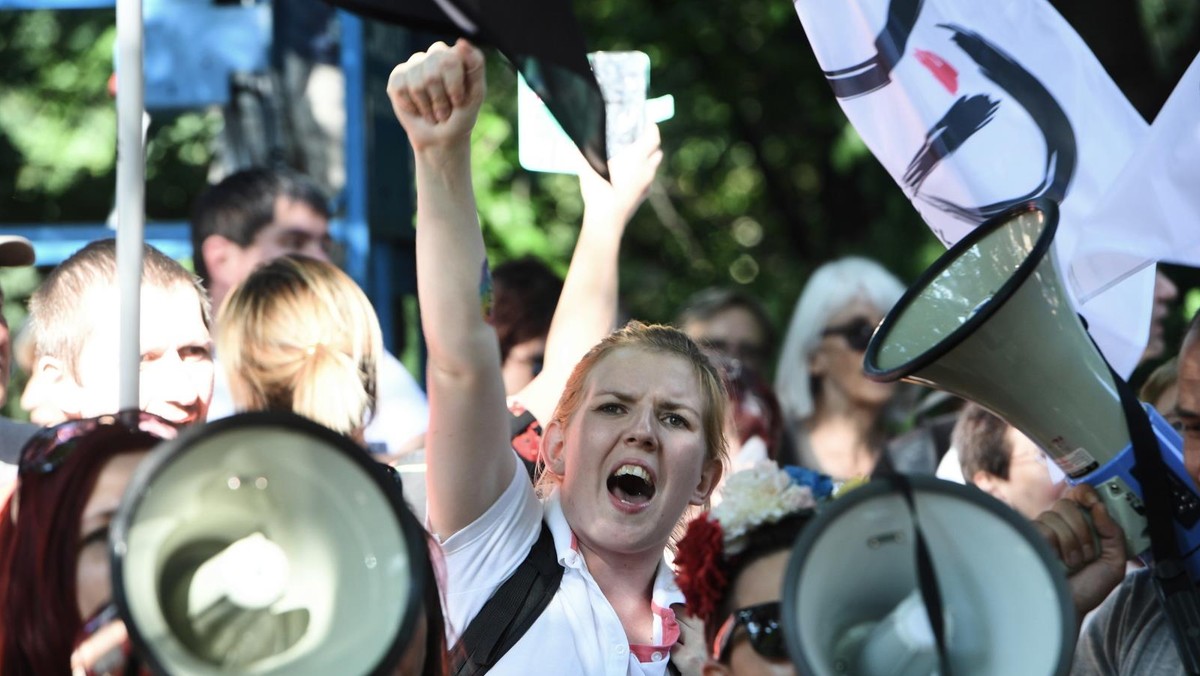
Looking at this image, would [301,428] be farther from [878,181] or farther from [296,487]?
[878,181]

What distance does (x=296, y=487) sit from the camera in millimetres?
1655

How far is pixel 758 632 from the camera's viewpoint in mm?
2137

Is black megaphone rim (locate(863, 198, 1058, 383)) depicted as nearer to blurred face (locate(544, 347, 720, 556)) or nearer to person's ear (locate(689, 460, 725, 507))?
blurred face (locate(544, 347, 720, 556))

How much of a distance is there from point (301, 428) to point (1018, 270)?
115 cm

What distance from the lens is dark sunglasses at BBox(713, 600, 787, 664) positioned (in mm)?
2119

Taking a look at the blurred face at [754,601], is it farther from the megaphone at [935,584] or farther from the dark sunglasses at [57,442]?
the dark sunglasses at [57,442]

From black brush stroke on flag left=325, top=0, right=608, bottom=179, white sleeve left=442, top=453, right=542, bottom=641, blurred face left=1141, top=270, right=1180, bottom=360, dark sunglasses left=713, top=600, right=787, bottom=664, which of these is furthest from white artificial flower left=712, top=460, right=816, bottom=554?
blurred face left=1141, top=270, right=1180, bottom=360

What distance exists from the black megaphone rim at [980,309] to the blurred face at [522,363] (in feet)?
6.03

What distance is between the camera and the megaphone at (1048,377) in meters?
2.28

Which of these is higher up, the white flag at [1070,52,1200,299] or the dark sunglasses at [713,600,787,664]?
the white flag at [1070,52,1200,299]

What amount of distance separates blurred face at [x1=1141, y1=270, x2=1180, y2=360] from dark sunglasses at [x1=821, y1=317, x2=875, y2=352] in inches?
34.5

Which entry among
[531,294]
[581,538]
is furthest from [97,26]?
[581,538]

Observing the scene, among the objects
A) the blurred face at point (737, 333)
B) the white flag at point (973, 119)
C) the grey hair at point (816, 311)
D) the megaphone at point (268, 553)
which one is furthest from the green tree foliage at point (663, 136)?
the megaphone at point (268, 553)

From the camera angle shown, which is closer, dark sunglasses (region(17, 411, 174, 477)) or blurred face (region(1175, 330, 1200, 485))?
dark sunglasses (region(17, 411, 174, 477))
